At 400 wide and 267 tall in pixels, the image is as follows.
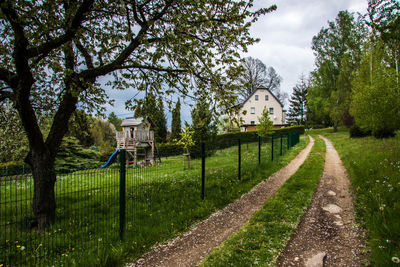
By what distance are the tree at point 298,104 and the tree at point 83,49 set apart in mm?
60697

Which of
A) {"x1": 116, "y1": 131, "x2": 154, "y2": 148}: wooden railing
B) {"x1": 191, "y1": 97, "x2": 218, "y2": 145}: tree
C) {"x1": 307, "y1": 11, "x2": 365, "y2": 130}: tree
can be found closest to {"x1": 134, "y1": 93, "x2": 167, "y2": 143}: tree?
{"x1": 191, "y1": 97, "x2": 218, "y2": 145}: tree

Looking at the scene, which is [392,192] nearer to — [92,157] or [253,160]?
[253,160]

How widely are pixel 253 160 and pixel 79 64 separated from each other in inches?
Answer: 315

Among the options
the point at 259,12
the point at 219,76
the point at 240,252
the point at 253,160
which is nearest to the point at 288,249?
the point at 240,252

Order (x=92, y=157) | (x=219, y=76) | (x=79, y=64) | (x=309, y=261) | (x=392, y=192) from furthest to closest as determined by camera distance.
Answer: (x=92, y=157), (x=79, y=64), (x=219, y=76), (x=392, y=192), (x=309, y=261)

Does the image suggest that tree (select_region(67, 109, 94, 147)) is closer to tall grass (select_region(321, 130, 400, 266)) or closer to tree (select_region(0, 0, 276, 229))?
tree (select_region(0, 0, 276, 229))

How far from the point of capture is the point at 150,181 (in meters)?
5.36

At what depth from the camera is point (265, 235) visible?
3986 millimetres

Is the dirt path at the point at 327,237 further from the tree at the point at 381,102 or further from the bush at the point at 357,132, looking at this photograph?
the bush at the point at 357,132

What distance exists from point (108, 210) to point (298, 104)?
63496mm

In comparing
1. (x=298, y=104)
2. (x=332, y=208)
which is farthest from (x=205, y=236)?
(x=298, y=104)

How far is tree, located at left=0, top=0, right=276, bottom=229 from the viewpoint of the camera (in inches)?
190

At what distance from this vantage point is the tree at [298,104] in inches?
2409

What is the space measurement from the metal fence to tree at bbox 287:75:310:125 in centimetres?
5914
